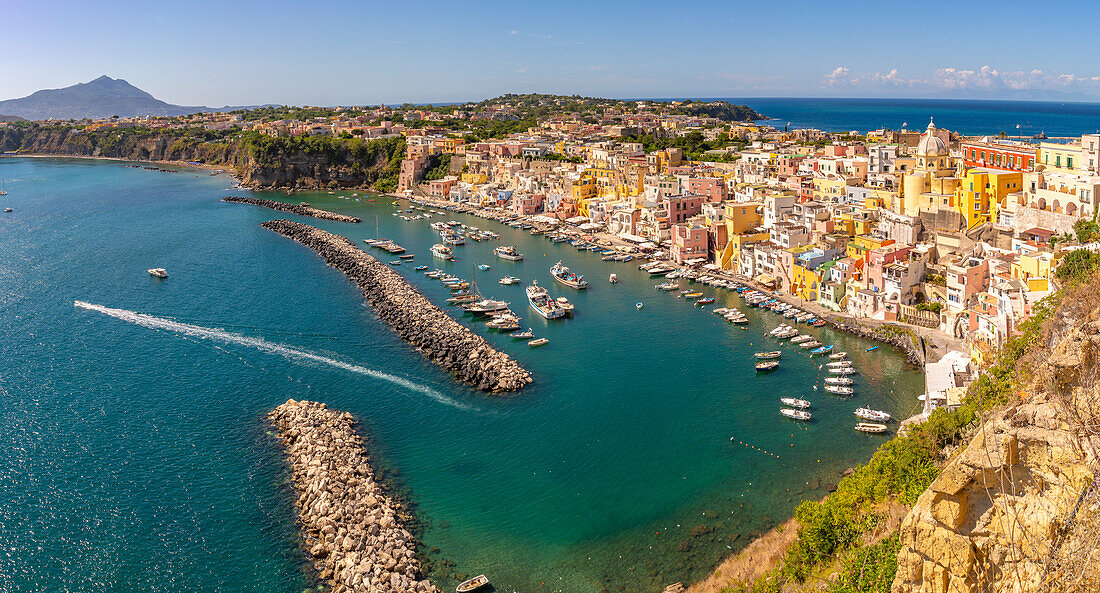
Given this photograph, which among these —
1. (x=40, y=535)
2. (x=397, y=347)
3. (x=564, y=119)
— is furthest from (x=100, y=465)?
(x=564, y=119)

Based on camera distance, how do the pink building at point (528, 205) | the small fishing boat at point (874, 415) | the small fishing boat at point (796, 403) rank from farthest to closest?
the pink building at point (528, 205) < the small fishing boat at point (796, 403) < the small fishing boat at point (874, 415)

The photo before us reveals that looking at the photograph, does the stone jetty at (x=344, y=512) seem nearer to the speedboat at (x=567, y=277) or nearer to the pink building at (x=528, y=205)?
the speedboat at (x=567, y=277)

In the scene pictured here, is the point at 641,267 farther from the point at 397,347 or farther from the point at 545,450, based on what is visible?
the point at 545,450

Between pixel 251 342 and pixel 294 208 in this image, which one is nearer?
pixel 251 342

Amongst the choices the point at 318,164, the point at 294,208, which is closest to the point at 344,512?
the point at 294,208

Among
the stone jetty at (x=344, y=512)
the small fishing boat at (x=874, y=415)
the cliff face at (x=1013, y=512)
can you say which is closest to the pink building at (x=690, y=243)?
the small fishing boat at (x=874, y=415)

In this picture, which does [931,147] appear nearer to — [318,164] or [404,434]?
[404,434]
